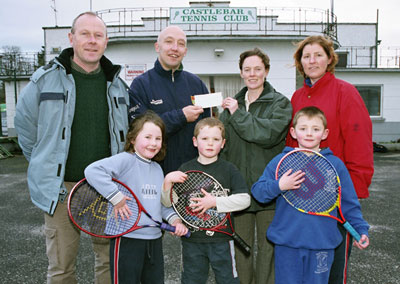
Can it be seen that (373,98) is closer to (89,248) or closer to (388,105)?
(388,105)

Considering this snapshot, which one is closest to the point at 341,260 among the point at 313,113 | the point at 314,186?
the point at 314,186

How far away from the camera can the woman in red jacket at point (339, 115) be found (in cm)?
274

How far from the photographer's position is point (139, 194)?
108 inches

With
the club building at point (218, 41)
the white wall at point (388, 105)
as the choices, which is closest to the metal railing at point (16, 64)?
the club building at point (218, 41)

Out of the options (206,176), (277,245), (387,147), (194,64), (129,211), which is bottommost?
(387,147)

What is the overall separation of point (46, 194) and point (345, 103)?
265 centimetres

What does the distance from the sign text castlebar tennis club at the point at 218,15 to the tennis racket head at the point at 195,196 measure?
11901 mm

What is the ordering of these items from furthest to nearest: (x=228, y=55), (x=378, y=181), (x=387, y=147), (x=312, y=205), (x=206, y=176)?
(x=387, y=147) → (x=228, y=55) → (x=378, y=181) → (x=206, y=176) → (x=312, y=205)

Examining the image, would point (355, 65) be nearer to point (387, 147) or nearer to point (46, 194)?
point (387, 147)

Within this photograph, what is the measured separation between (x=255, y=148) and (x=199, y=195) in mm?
726

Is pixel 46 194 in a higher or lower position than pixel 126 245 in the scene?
higher

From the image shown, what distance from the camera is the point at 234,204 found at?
8.74ft

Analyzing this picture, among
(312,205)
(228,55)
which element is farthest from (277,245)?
(228,55)

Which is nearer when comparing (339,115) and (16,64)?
(339,115)
